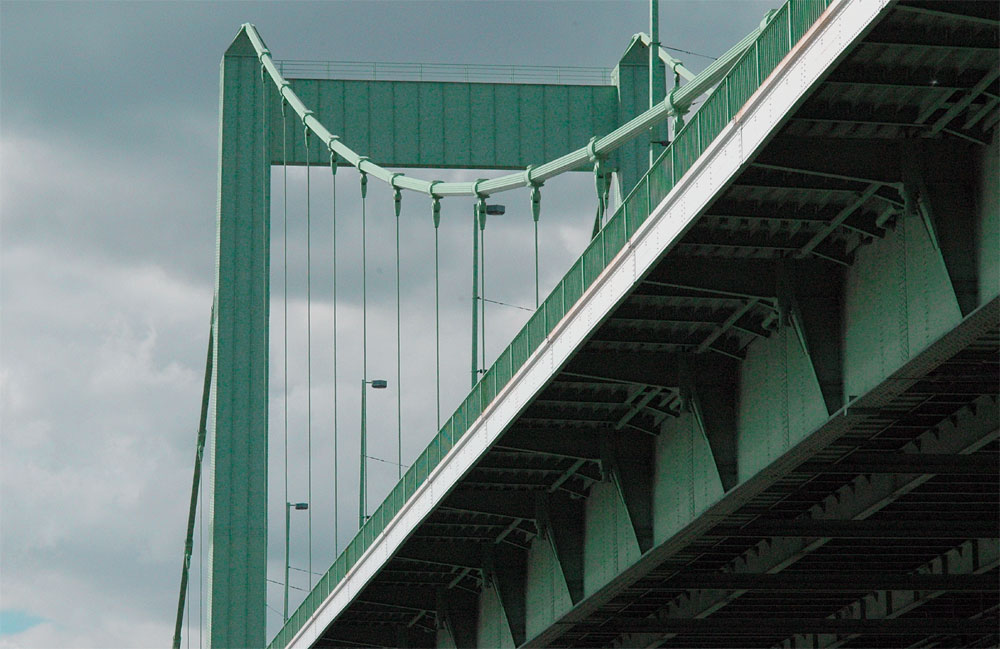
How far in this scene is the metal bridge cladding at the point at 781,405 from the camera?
20031 mm

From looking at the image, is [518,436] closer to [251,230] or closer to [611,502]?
[611,502]

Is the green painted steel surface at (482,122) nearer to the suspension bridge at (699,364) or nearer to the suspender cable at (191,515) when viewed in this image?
the suspension bridge at (699,364)

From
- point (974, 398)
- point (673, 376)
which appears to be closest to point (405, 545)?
point (673, 376)

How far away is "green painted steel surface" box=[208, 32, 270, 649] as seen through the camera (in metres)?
52.8

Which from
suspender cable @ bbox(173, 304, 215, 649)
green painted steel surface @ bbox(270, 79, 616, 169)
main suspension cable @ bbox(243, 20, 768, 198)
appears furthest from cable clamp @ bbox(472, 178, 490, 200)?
suspender cable @ bbox(173, 304, 215, 649)

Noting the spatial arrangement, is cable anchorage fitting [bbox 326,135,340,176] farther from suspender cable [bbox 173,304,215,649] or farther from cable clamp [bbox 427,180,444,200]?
suspender cable [bbox 173,304,215,649]

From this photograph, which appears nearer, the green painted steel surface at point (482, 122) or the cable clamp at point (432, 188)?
the cable clamp at point (432, 188)

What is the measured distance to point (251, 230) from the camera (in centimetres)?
5416

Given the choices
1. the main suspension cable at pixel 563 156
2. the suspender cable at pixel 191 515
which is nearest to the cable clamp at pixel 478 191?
the main suspension cable at pixel 563 156

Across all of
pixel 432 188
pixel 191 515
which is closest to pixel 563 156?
pixel 432 188

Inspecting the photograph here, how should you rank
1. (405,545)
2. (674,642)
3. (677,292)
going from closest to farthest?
(677,292) < (405,545) < (674,642)

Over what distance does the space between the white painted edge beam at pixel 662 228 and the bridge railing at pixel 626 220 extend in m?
0.22

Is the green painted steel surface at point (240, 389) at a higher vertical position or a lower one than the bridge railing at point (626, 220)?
higher

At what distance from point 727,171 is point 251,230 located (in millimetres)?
33786
